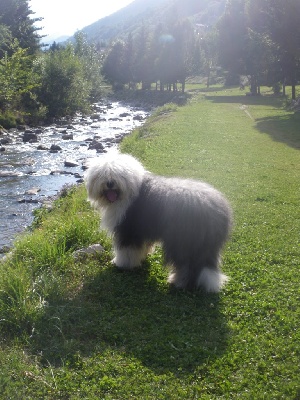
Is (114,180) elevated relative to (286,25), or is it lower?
lower

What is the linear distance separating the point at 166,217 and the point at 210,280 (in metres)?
1.03

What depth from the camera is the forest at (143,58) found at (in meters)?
34.8

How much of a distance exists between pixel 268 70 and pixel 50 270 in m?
40.6

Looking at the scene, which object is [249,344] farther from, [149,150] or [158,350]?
[149,150]

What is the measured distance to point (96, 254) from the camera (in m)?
7.65

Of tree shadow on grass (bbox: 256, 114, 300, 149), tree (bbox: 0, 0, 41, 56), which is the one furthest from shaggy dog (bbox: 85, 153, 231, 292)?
tree (bbox: 0, 0, 41, 56)

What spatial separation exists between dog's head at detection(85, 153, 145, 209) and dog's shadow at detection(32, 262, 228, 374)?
1.20 meters

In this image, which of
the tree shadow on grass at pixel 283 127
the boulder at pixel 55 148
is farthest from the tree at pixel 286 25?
the boulder at pixel 55 148

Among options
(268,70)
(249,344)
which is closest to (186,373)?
(249,344)

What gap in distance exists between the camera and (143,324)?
570 centimetres

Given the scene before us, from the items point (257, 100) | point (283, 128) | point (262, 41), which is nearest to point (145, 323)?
point (283, 128)

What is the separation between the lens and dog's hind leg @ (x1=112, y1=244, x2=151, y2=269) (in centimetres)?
698

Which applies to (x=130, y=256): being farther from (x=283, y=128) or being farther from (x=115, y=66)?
(x=115, y=66)

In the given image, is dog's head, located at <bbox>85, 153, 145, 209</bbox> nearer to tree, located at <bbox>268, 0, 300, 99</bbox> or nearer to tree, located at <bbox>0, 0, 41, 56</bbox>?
tree, located at <bbox>268, 0, 300, 99</bbox>
